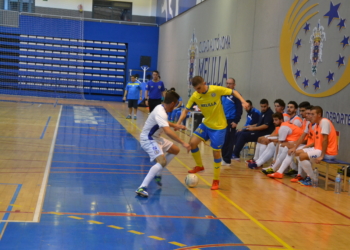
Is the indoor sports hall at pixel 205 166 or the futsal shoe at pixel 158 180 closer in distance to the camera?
the indoor sports hall at pixel 205 166

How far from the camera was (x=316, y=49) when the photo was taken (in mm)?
9523

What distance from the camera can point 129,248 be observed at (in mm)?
4074

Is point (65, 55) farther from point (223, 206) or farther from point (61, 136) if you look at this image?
point (223, 206)

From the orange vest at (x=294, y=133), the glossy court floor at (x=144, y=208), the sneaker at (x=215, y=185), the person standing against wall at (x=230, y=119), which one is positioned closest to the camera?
the glossy court floor at (x=144, y=208)

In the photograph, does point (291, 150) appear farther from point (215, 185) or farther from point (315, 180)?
point (215, 185)

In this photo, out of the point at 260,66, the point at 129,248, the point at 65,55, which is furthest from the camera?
the point at 65,55

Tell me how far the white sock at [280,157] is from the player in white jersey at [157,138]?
2.29 meters

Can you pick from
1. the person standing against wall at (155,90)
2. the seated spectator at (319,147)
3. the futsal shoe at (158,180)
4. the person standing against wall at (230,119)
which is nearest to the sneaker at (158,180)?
the futsal shoe at (158,180)

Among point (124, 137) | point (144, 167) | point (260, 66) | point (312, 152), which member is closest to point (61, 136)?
point (124, 137)

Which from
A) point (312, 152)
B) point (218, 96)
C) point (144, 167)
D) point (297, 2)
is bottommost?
point (144, 167)

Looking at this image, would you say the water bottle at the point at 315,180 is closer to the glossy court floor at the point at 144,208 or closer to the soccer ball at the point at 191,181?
the glossy court floor at the point at 144,208

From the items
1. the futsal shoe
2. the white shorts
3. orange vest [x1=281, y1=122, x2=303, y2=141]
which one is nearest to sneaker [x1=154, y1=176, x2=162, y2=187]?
the futsal shoe

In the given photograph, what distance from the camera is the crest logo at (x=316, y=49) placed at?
8.66 metres

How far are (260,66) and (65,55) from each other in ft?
54.6
